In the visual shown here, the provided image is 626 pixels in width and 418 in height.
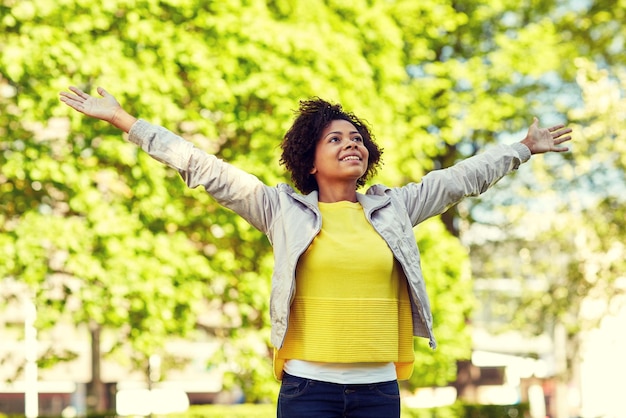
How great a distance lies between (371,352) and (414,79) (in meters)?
13.8

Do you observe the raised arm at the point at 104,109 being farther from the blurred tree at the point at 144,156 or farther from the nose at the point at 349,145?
the blurred tree at the point at 144,156

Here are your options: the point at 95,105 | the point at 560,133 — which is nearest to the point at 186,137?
the point at 560,133

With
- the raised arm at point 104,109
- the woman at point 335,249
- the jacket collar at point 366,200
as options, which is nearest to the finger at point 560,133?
the woman at point 335,249

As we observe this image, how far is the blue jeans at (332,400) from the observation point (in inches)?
139

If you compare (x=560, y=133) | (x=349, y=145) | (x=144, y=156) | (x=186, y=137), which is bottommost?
(x=349, y=145)

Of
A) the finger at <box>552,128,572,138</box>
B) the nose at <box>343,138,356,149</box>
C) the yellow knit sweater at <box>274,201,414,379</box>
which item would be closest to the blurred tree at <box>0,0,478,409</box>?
the finger at <box>552,128,572,138</box>

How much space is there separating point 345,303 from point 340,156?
0.59 meters

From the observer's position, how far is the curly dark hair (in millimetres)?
4016

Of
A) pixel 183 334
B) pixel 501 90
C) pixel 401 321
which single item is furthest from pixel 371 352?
pixel 501 90

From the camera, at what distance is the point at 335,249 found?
11.8 ft

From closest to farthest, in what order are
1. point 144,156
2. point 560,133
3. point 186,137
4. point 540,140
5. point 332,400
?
point 332,400, point 540,140, point 560,133, point 144,156, point 186,137

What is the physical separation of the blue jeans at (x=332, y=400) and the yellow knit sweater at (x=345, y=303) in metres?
0.09

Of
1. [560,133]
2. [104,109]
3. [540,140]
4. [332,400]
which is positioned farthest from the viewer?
[560,133]

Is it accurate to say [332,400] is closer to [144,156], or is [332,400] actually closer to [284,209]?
[284,209]
